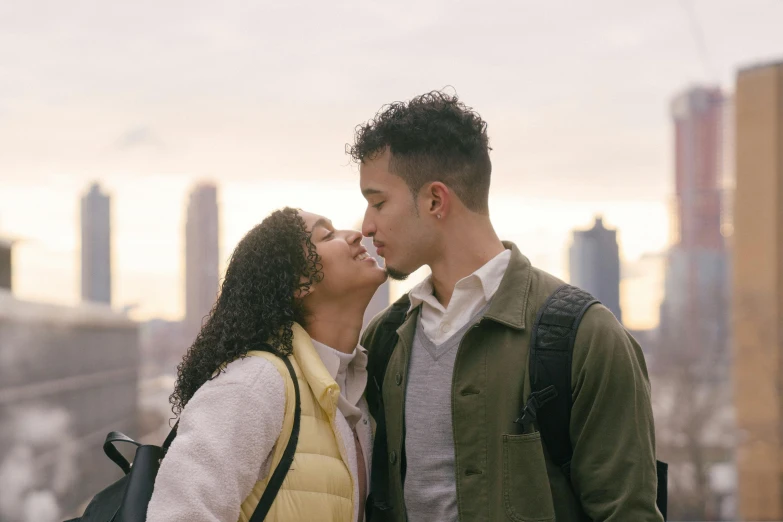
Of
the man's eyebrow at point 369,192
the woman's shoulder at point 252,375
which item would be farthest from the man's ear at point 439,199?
the woman's shoulder at point 252,375

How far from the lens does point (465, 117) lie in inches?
115

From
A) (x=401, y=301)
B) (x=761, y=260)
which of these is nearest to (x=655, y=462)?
(x=401, y=301)

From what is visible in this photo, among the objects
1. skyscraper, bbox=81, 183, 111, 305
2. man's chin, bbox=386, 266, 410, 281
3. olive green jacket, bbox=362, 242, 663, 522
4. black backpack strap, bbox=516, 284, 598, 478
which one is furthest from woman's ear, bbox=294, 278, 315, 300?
skyscraper, bbox=81, 183, 111, 305

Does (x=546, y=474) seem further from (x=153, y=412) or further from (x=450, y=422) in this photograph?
(x=153, y=412)

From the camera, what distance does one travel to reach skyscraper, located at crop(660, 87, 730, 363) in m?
46.9

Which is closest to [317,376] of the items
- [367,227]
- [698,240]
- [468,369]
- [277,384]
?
[277,384]

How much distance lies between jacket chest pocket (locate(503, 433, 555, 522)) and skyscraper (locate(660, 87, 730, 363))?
40063 mm

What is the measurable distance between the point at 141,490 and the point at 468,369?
100 cm

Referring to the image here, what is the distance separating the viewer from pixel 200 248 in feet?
260

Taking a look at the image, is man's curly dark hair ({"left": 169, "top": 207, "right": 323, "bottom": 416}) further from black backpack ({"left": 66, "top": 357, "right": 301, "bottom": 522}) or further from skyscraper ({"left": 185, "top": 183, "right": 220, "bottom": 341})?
skyscraper ({"left": 185, "top": 183, "right": 220, "bottom": 341})

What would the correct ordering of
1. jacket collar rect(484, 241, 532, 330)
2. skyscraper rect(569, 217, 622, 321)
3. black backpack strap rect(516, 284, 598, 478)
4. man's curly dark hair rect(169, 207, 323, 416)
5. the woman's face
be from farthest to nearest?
1. skyscraper rect(569, 217, 622, 321)
2. the woman's face
3. man's curly dark hair rect(169, 207, 323, 416)
4. jacket collar rect(484, 241, 532, 330)
5. black backpack strap rect(516, 284, 598, 478)

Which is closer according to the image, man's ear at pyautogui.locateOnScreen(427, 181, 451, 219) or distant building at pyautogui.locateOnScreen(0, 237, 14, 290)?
man's ear at pyautogui.locateOnScreen(427, 181, 451, 219)

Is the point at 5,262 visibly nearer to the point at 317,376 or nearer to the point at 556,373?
the point at 317,376

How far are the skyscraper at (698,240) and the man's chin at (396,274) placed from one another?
130ft
